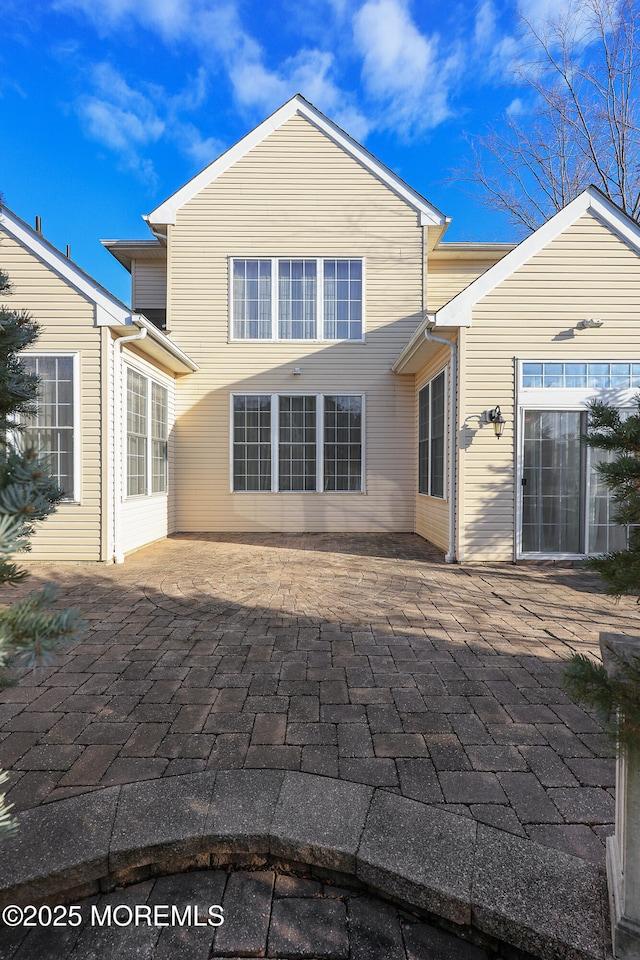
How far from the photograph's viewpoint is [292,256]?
9203mm

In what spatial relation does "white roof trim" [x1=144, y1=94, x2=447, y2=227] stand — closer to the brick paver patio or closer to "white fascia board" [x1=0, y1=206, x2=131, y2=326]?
"white fascia board" [x1=0, y1=206, x2=131, y2=326]

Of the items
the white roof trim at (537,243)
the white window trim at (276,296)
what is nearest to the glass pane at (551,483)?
the white roof trim at (537,243)

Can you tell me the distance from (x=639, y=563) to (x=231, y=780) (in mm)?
1828

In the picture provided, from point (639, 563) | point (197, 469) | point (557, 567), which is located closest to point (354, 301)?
point (197, 469)

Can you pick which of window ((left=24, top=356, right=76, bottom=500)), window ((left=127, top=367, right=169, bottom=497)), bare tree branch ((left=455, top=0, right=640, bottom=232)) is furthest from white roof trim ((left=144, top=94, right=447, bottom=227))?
bare tree branch ((left=455, top=0, right=640, bottom=232))

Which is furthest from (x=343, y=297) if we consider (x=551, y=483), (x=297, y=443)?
(x=551, y=483)

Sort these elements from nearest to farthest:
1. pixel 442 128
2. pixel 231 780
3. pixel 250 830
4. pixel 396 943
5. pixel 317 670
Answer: pixel 396 943 → pixel 250 830 → pixel 231 780 → pixel 317 670 → pixel 442 128

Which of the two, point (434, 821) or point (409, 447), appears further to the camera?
point (409, 447)

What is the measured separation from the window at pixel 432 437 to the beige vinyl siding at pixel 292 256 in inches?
19.6

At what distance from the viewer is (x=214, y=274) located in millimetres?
9195

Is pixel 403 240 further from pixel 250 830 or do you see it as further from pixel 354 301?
pixel 250 830

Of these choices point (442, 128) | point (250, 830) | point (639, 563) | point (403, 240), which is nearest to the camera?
point (639, 563)

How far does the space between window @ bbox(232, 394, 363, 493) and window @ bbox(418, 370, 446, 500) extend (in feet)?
4.13

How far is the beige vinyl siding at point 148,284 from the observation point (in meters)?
10.2
